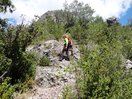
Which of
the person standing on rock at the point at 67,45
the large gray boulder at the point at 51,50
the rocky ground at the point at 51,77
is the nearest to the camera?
the rocky ground at the point at 51,77

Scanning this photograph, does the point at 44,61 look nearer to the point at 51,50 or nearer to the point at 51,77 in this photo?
the point at 51,50

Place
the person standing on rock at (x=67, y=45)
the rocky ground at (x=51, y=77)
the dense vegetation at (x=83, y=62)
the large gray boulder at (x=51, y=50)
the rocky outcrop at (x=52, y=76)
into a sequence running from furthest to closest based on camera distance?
the large gray boulder at (x=51, y=50) < the person standing on rock at (x=67, y=45) < the rocky outcrop at (x=52, y=76) < the rocky ground at (x=51, y=77) < the dense vegetation at (x=83, y=62)

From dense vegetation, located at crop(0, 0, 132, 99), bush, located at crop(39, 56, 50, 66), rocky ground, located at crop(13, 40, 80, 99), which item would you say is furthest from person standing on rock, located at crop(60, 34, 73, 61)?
dense vegetation, located at crop(0, 0, 132, 99)

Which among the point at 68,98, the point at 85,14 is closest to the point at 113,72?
the point at 68,98

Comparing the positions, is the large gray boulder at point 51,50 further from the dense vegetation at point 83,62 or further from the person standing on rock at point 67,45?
the dense vegetation at point 83,62

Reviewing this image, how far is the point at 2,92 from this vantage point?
652 inches

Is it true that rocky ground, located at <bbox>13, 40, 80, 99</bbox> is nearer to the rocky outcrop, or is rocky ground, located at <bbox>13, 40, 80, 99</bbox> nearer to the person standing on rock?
the rocky outcrop

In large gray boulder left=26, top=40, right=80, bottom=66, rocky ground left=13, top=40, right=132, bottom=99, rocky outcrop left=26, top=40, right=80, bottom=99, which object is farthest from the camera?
large gray boulder left=26, top=40, right=80, bottom=66

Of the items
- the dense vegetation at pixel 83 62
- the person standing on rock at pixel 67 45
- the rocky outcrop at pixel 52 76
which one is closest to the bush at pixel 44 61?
the rocky outcrop at pixel 52 76

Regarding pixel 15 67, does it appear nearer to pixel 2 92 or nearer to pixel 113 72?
pixel 2 92

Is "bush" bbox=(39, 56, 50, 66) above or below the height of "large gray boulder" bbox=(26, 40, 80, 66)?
below

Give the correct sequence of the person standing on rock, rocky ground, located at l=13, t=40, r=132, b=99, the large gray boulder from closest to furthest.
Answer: rocky ground, located at l=13, t=40, r=132, b=99 → the person standing on rock → the large gray boulder

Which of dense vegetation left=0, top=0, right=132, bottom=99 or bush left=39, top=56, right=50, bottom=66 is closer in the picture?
dense vegetation left=0, top=0, right=132, bottom=99

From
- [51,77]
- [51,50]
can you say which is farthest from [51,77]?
[51,50]
